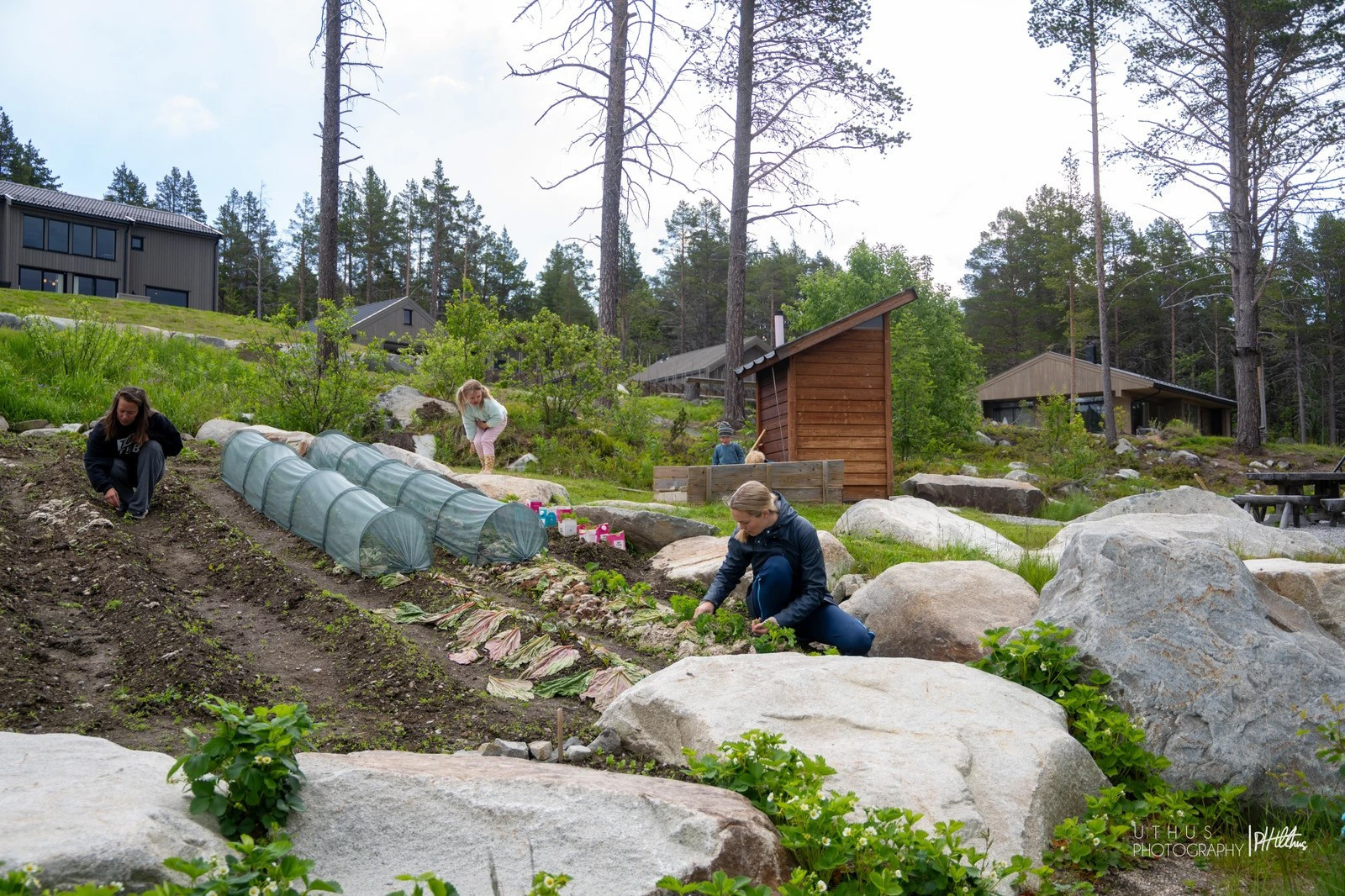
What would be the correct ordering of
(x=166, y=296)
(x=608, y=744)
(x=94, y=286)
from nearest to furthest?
1. (x=608, y=744)
2. (x=94, y=286)
3. (x=166, y=296)

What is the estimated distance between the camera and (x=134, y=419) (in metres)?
8.13

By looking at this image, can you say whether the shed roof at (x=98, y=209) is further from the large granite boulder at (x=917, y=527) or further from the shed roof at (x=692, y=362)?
the large granite boulder at (x=917, y=527)

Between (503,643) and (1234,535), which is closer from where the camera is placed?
(503,643)

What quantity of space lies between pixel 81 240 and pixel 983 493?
124 ft

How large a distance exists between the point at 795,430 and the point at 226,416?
371 inches

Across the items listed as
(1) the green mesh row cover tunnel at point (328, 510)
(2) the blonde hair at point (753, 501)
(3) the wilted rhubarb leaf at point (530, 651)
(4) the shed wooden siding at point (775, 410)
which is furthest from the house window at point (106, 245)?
(2) the blonde hair at point (753, 501)

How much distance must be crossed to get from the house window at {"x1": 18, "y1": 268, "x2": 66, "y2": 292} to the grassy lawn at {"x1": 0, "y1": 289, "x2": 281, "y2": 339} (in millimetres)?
6868

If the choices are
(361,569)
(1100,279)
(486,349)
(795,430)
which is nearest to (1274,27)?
(1100,279)

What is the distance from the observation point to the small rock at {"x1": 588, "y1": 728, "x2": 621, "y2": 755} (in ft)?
13.0

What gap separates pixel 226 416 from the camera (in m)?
14.3

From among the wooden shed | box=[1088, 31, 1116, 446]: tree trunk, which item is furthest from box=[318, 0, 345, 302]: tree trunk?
box=[1088, 31, 1116, 446]: tree trunk

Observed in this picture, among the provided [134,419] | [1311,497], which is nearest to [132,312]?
[134,419]

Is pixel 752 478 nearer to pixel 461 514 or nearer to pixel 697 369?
pixel 461 514

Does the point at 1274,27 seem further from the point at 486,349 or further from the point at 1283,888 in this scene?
the point at 1283,888
